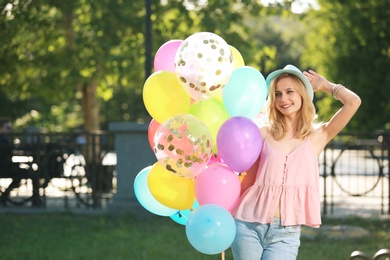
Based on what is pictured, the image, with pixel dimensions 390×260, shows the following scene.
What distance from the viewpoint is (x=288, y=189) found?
14.1ft

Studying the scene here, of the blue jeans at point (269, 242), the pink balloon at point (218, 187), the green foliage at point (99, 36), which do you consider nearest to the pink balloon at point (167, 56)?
the pink balloon at point (218, 187)

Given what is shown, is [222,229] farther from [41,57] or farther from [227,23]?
[41,57]

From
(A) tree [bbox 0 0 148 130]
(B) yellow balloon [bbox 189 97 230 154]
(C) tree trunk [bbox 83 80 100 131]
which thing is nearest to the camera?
(B) yellow balloon [bbox 189 97 230 154]

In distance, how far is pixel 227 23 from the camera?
14211mm

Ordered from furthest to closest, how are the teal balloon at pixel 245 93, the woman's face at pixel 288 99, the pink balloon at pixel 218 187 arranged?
the teal balloon at pixel 245 93 → the pink balloon at pixel 218 187 → the woman's face at pixel 288 99

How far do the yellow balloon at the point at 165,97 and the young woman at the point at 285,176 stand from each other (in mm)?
669

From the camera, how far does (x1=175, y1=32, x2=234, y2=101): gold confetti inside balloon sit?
15.6 ft

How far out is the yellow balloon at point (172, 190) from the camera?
479 cm

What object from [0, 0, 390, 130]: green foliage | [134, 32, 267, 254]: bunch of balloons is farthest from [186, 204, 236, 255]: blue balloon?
[0, 0, 390, 130]: green foliage

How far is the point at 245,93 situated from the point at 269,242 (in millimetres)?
965

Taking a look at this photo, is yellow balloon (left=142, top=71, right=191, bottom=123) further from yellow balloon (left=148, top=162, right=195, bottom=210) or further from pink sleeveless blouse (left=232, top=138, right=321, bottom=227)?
pink sleeveless blouse (left=232, top=138, right=321, bottom=227)

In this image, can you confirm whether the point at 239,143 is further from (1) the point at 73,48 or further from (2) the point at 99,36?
(1) the point at 73,48

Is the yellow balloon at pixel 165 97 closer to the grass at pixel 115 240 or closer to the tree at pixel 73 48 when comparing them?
the grass at pixel 115 240

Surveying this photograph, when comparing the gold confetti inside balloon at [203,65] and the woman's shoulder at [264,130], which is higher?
the gold confetti inside balloon at [203,65]
